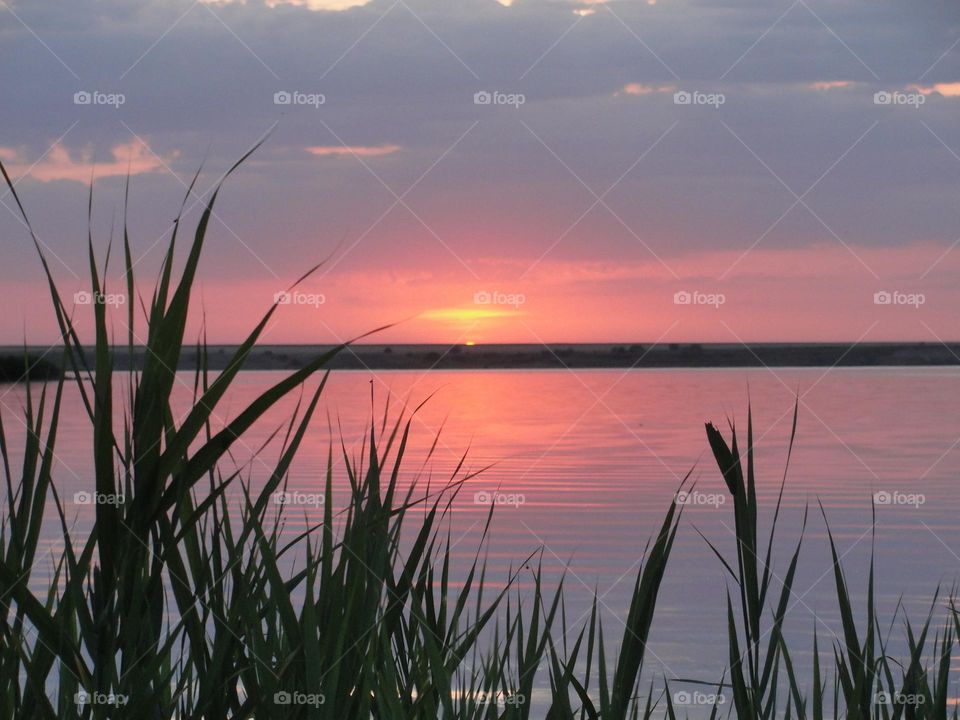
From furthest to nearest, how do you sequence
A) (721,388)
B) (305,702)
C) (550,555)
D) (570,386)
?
(570,386) → (721,388) → (550,555) → (305,702)

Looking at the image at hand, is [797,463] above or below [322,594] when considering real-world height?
above

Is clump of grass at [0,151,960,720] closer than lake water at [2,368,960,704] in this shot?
Yes

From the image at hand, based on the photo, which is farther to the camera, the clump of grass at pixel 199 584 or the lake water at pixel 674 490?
the lake water at pixel 674 490

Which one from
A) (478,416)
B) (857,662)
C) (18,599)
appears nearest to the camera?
(18,599)

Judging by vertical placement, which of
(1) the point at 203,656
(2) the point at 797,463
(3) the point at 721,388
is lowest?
(1) the point at 203,656

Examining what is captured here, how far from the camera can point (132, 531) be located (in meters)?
1.61

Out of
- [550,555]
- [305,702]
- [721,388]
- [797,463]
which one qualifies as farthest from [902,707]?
[721,388]

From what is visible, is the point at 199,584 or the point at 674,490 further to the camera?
the point at 674,490

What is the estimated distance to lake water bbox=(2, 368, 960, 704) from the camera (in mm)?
5773

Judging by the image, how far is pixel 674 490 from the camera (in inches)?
363

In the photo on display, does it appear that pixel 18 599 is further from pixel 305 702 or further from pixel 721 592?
pixel 721 592

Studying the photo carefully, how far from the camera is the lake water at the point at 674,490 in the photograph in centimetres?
577

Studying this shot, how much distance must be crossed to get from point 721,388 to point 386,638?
78.0ft

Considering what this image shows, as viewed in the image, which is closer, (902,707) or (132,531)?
(132,531)
